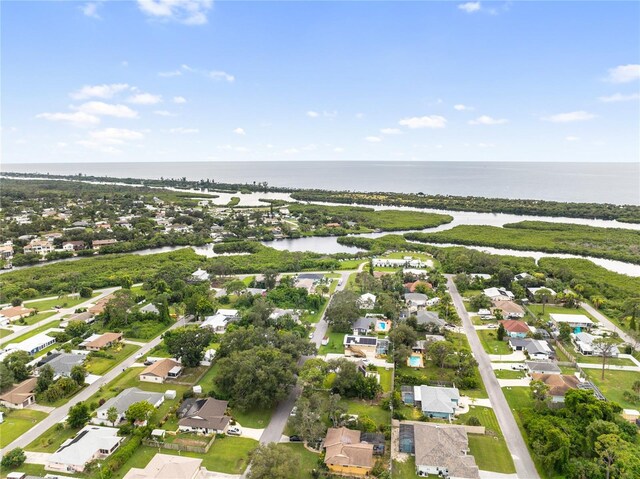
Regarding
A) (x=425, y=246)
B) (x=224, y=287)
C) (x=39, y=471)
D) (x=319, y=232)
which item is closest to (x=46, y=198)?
(x=319, y=232)

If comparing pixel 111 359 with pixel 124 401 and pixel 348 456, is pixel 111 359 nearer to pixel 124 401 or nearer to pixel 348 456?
pixel 124 401

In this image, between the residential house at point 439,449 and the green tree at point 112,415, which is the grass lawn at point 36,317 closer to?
the green tree at point 112,415

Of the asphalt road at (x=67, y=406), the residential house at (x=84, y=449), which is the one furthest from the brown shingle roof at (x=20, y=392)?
the residential house at (x=84, y=449)

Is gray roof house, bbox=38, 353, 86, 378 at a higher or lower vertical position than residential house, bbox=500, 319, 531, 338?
lower

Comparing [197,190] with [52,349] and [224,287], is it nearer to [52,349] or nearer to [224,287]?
[224,287]

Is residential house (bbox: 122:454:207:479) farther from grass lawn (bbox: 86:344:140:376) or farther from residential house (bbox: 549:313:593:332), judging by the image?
residential house (bbox: 549:313:593:332)

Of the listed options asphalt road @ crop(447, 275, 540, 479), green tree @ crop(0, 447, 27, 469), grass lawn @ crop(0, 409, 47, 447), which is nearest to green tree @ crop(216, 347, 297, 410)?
green tree @ crop(0, 447, 27, 469)
